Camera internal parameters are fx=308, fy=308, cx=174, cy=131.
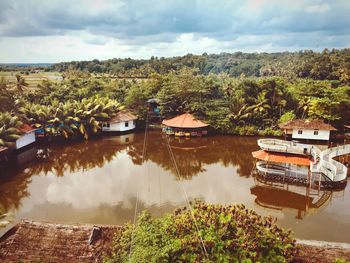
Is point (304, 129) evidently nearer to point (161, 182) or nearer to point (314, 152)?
point (314, 152)

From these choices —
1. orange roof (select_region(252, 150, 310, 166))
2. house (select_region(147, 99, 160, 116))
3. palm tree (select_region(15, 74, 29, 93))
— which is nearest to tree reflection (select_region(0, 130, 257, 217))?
orange roof (select_region(252, 150, 310, 166))

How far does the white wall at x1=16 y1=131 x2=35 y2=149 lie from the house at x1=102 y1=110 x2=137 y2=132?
221 inches

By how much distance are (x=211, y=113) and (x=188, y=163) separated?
23.3 ft

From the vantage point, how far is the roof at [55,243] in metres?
8.41

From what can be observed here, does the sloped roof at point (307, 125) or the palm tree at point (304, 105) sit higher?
the palm tree at point (304, 105)

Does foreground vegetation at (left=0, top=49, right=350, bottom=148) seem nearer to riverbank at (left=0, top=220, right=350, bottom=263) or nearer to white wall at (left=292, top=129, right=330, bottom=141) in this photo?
white wall at (left=292, top=129, right=330, bottom=141)

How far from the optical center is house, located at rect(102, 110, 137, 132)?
25.3 metres

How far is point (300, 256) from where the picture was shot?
27.7 feet

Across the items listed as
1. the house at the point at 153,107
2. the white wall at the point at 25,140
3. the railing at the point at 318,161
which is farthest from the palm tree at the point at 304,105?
the white wall at the point at 25,140

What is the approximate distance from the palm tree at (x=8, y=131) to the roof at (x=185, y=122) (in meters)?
11.0

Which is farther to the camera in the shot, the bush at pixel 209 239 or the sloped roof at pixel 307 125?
the sloped roof at pixel 307 125

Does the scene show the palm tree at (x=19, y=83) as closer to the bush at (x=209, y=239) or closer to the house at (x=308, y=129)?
the house at (x=308, y=129)

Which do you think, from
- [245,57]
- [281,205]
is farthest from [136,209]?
[245,57]

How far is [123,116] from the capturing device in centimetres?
2589
